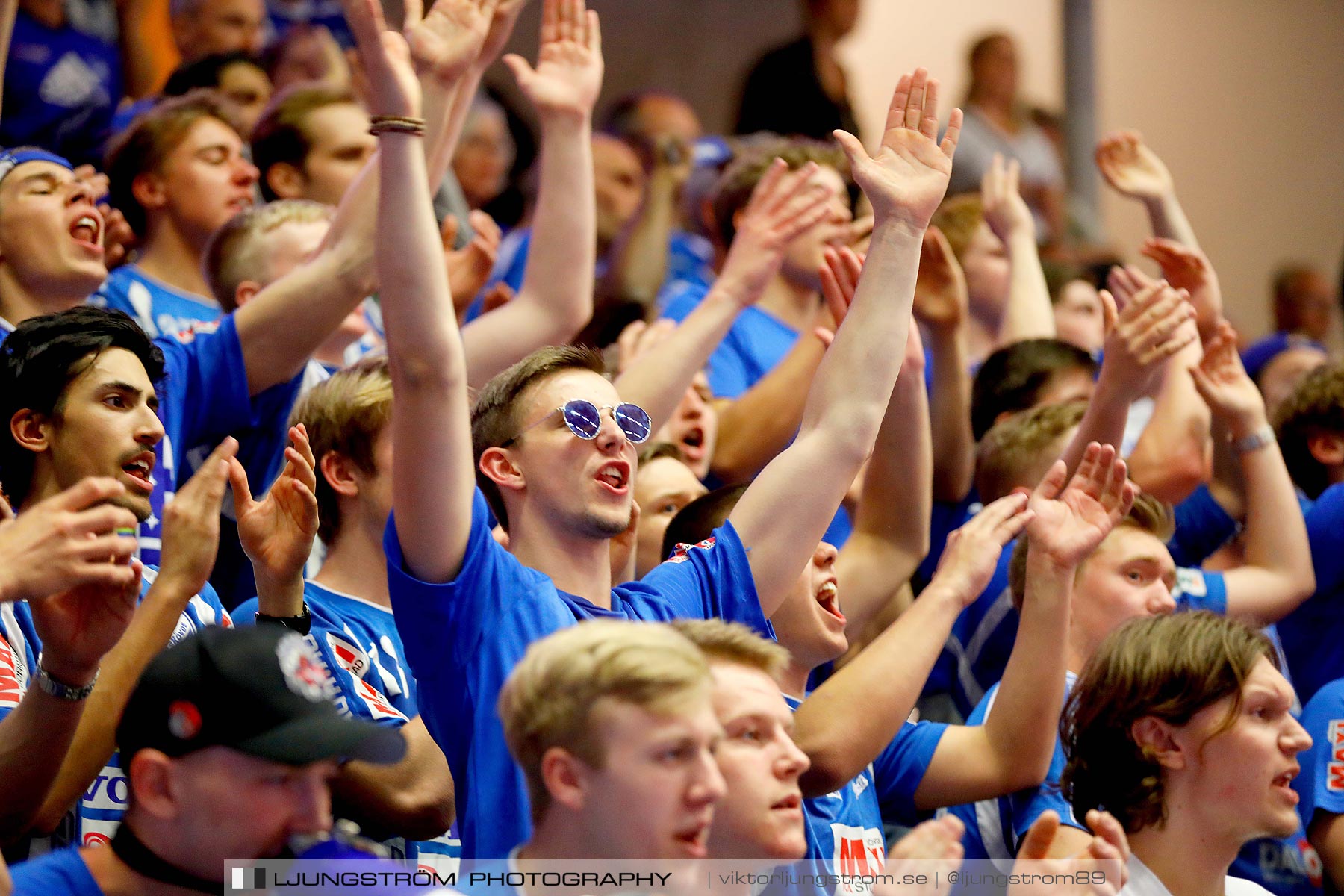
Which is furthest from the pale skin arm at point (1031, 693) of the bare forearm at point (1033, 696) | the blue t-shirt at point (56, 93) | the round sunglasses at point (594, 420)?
the blue t-shirt at point (56, 93)

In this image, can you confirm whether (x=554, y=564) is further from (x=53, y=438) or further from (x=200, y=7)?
(x=200, y=7)

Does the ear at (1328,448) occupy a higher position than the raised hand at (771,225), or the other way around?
the raised hand at (771,225)

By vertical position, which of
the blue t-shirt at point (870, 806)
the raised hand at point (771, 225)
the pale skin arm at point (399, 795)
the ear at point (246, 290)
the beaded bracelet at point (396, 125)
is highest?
the beaded bracelet at point (396, 125)

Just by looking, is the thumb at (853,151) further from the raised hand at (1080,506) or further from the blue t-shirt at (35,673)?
the blue t-shirt at (35,673)

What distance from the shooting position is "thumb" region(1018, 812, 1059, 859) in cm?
240

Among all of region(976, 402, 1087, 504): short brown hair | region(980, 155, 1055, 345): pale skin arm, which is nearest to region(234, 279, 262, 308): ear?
region(976, 402, 1087, 504): short brown hair

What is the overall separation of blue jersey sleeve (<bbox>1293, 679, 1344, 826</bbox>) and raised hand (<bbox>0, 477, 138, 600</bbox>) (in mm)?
2507

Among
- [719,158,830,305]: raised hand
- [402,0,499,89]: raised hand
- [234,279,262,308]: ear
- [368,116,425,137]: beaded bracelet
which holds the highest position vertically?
[402,0,499,89]: raised hand

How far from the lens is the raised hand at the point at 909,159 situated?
301 centimetres

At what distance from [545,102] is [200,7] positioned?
110 inches

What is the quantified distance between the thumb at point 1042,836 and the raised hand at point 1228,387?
209 centimetres

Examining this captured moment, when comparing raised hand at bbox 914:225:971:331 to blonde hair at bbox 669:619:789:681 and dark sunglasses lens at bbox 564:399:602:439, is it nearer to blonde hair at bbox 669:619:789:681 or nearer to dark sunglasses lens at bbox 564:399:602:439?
dark sunglasses lens at bbox 564:399:602:439

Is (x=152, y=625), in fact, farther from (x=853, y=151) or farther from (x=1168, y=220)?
(x=1168, y=220)

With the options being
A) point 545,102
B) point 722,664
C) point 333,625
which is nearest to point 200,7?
point 545,102
